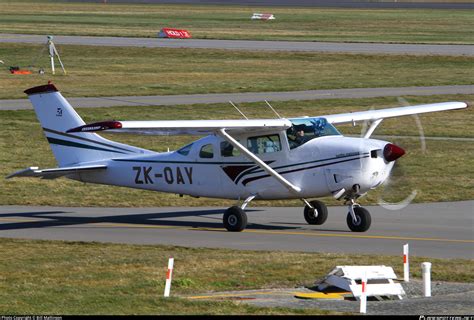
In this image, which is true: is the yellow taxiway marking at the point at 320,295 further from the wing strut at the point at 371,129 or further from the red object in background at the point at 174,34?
the red object in background at the point at 174,34

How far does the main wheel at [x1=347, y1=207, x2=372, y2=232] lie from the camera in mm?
24391

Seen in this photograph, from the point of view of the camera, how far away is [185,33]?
8012 centimetres

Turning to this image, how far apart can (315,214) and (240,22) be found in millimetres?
73223

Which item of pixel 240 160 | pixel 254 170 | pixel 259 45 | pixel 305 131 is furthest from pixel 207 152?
pixel 259 45

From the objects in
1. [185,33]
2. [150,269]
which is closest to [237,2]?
[185,33]

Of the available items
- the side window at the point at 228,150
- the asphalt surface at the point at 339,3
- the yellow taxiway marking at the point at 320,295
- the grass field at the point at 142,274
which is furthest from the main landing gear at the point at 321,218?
the asphalt surface at the point at 339,3

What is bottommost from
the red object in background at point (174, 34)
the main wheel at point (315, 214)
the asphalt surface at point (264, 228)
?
the asphalt surface at point (264, 228)

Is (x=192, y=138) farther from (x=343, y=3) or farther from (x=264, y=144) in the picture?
(x=343, y=3)

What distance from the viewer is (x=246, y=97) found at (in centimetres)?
4894

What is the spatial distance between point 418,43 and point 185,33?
16052 millimetres

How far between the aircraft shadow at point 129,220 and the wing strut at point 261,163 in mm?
1103

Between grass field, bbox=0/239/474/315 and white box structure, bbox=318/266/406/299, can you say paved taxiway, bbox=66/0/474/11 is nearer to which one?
grass field, bbox=0/239/474/315

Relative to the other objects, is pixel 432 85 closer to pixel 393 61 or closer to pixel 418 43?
pixel 393 61

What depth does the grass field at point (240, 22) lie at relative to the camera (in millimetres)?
82500
